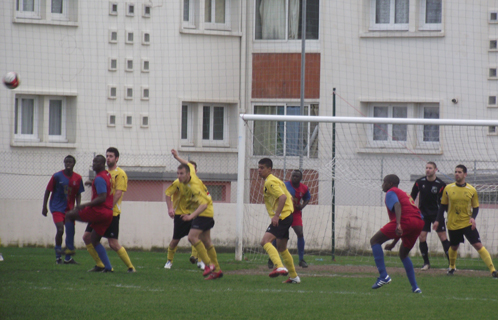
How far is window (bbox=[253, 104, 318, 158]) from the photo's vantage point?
676 inches

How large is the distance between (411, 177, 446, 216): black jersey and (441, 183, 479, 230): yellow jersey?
866 millimetres

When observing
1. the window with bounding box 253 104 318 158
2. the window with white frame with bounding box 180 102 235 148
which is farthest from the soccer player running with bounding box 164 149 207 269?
the window with white frame with bounding box 180 102 235 148

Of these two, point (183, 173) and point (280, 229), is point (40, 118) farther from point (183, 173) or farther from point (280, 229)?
point (280, 229)

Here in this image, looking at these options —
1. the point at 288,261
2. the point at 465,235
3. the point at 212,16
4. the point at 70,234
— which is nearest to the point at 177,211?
the point at 70,234

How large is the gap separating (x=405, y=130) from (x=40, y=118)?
977cm

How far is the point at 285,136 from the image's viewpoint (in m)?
17.2

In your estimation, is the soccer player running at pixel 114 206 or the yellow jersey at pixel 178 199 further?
the yellow jersey at pixel 178 199

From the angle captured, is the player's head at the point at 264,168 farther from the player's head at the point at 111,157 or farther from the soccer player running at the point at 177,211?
the player's head at the point at 111,157

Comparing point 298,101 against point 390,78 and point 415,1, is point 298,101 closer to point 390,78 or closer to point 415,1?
point 390,78

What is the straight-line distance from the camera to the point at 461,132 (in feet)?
56.9

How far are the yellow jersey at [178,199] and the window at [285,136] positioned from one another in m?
5.23

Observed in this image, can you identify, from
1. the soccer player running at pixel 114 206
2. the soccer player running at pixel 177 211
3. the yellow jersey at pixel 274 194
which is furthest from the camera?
the soccer player running at pixel 177 211

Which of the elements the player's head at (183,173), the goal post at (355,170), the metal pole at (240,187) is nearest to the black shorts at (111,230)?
the player's head at (183,173)

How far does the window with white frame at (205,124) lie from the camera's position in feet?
63.0
